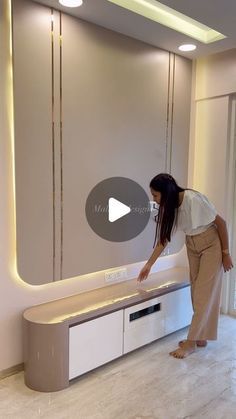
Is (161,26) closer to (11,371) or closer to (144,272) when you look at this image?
(144,272)

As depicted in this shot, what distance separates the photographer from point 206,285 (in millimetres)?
2732

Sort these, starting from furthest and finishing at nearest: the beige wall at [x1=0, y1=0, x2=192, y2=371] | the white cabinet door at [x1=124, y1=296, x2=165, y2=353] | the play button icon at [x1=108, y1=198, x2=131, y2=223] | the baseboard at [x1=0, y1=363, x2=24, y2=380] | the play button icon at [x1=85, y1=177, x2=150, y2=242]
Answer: the play button icon at [x1=108, y1=198, x2=131, y2=223] → the play button icon at [x1=85, y1=177, x2=150, y2=242] → the white cabinet door at [x1=124, y1=296, x2=165, y2=353] → the baseboard at [x1=0, y1=363, x2=24, y2=380] → the beige wall at [x1=0, y1=0, x2=192, y2=371]

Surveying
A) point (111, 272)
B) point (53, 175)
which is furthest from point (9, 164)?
point (111, 272)

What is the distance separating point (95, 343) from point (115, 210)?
39.2 inches

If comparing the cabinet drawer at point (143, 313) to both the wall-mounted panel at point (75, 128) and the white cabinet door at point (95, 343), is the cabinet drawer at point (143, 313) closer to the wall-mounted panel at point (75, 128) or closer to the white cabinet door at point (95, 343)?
the white cabinet door at point (95, 343)

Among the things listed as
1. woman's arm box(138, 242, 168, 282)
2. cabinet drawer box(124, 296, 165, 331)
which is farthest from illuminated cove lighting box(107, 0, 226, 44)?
cabinet drawer box(124, 296, 165, 331)

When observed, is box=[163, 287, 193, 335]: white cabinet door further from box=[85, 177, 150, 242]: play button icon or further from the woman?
box=[85, 177, 150, 242]: play button icon

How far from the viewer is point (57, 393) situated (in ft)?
7.33

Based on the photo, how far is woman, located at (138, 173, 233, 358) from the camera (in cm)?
264

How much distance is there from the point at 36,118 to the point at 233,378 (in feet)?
6.93

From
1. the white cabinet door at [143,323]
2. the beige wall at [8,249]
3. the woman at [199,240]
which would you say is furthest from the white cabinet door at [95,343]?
the woman at [199,240]

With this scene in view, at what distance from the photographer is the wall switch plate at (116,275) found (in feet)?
9.58

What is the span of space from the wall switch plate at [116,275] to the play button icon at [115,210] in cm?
42

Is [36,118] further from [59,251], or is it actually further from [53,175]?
[59,251]
